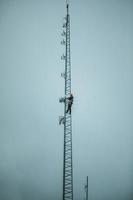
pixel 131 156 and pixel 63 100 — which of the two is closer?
pixel 63 100

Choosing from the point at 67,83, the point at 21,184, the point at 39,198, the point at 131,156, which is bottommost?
the point at 39,198

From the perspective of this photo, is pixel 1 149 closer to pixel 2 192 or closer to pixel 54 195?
pixel 2 192

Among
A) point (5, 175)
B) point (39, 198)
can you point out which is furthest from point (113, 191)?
point (5, 175)

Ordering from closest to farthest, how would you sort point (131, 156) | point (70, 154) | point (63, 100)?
1. point (63, 100)
2. point (70, 154)
3. point (131, 156)

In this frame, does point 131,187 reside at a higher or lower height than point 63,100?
lower

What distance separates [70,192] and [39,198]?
1629mm

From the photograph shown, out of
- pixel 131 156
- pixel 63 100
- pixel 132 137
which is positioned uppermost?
pixel 63 100

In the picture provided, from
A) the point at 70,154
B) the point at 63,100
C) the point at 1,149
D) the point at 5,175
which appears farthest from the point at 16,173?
the point at 63,100

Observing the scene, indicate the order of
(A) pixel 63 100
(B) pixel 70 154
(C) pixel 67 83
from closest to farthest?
(A) pixel 63 100, (C) pixel 67 83, (B) pixel 70 154

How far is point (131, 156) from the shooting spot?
39.0ft

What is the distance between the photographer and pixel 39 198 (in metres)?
11.4

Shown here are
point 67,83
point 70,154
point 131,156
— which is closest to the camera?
point 67,83

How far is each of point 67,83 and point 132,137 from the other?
15.4 feet

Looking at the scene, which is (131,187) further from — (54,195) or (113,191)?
(54,195)
